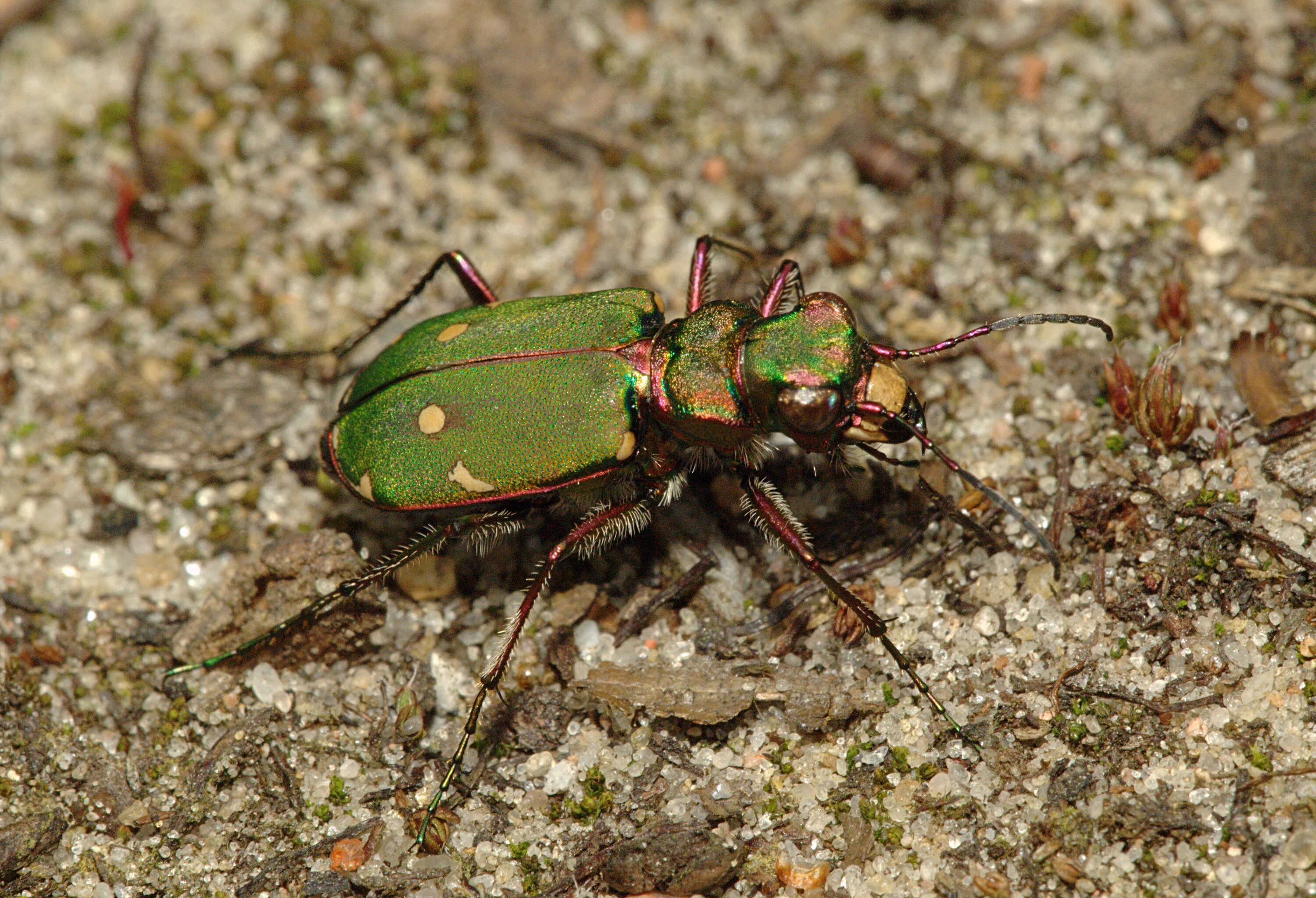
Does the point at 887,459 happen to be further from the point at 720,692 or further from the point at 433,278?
the point at 433,278

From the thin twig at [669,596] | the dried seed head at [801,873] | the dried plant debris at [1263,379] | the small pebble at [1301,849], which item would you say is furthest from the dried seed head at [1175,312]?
the dried seed head at [801,873]

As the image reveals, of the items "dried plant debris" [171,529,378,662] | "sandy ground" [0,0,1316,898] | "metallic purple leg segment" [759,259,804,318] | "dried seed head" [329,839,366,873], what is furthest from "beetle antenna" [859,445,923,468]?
Answer: "dried seed head" [329,839,366,873]

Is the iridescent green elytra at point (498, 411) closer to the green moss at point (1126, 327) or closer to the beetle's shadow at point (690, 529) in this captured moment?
the beetle's shadow at point (690, 529)

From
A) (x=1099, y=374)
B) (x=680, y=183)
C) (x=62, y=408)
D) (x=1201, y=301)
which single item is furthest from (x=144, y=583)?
(x=1201, y=301)

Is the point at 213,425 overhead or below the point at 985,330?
below

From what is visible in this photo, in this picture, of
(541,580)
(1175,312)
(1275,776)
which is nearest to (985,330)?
(1175,312)
